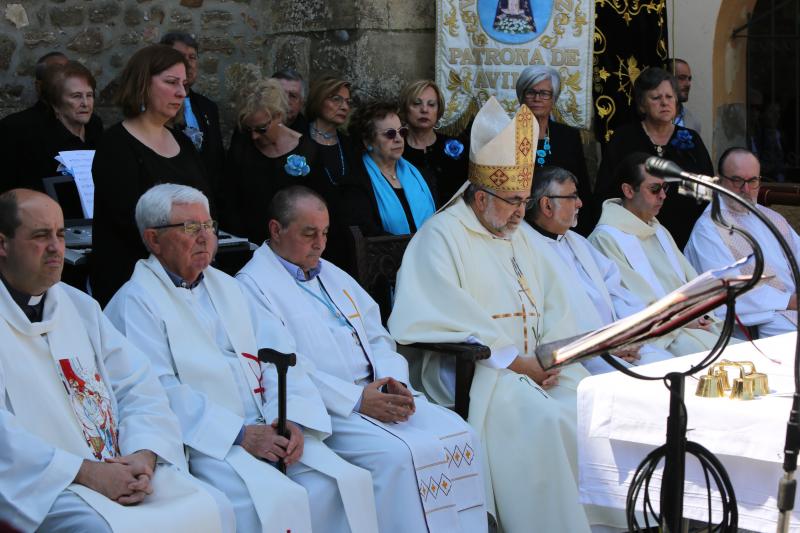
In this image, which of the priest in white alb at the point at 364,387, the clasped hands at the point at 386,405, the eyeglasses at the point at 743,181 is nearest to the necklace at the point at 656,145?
the eyeglasses at the point at 743,181

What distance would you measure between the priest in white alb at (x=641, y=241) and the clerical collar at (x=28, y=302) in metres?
3.62

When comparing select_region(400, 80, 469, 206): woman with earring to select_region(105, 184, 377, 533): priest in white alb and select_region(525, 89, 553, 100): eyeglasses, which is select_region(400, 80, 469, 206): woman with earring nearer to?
select_region(525, 89, 553, 100): eyeglasses

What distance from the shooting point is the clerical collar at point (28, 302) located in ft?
14.5

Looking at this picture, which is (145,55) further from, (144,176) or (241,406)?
(241,406)

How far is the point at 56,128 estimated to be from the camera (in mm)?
6832

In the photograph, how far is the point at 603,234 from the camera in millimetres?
7277

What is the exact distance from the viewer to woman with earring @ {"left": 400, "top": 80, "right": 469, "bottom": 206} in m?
7.36

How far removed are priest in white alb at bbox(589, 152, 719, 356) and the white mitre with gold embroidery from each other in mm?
960

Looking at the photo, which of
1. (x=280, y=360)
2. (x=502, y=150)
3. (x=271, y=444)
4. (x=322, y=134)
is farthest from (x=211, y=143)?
(x=280, y=360)

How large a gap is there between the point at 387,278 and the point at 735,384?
7.70 ft

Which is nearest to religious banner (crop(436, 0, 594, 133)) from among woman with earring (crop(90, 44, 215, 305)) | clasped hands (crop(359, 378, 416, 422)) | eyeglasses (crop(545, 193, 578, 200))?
eyeglasses (crop(545, 193, 578, 200))

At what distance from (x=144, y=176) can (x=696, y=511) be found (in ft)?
9.01

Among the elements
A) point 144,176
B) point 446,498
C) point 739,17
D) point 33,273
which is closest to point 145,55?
point 144,176

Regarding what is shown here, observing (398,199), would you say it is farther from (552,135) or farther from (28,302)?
(28,302)
